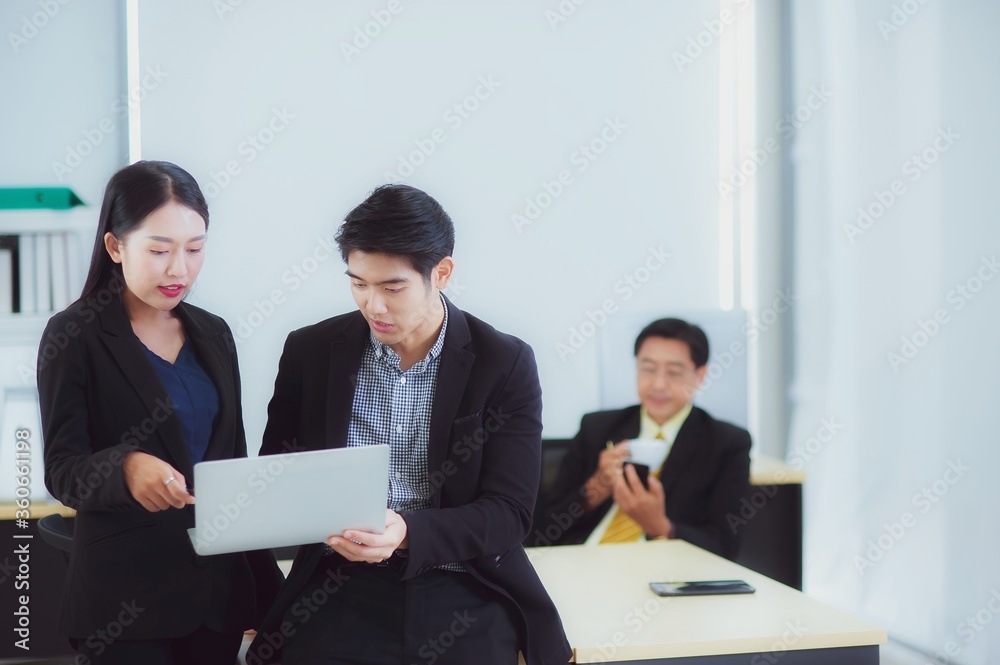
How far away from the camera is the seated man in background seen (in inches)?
117

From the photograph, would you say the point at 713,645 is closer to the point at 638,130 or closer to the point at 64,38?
the point at 638,130

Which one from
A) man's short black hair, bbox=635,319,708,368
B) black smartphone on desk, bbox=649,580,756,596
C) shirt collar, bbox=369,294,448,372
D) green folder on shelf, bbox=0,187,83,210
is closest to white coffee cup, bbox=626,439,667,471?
man's short black hair, bbox=635,319,708,368

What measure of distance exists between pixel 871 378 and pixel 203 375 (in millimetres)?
2847

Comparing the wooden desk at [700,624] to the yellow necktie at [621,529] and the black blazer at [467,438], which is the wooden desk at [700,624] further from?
the yellow necktie at [621,529]

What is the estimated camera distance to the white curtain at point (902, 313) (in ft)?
10.2

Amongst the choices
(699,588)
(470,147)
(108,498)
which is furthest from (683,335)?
(108,498)

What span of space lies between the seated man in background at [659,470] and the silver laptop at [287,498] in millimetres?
1569

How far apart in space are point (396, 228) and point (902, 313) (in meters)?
2.52

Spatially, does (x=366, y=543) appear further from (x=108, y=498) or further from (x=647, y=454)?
(x=647, y=454)

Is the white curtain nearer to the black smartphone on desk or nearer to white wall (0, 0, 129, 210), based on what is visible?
the black smartphone on desk

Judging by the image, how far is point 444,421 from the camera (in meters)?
1.74

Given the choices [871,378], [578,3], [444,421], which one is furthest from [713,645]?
[578,3]

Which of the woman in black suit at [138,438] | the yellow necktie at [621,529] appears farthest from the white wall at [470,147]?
the woman in black suit at [138,438]

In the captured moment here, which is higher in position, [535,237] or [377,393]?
[535,237]
